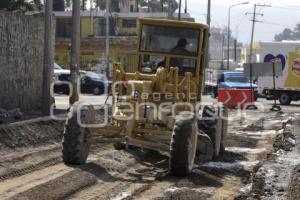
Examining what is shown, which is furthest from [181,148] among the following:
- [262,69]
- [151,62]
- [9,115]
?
[262,69]

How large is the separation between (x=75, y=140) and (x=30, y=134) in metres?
4.82

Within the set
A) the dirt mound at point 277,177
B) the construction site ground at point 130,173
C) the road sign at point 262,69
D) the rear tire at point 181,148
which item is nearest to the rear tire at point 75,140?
the construction site ground at point 130,173

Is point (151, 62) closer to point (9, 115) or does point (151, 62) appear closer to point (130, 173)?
point (130, 173)

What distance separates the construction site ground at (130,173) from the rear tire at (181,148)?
17 cm

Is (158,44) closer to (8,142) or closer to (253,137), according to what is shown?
(8,142)

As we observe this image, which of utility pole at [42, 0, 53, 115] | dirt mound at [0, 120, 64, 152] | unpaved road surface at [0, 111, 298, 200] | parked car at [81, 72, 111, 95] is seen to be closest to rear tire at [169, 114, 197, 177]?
unpaved road surface at [0, 111, 298, 200]

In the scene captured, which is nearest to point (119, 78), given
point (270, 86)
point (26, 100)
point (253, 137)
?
point (253, 137)

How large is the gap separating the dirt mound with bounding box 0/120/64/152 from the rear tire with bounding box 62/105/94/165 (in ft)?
9.27

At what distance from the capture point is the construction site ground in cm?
977

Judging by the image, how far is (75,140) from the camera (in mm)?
11836

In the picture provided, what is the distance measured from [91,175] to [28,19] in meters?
12.0

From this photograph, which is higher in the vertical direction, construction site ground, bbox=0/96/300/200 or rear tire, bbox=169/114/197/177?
rear tire, bbox=169/114/197/177

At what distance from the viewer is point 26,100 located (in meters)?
22.2

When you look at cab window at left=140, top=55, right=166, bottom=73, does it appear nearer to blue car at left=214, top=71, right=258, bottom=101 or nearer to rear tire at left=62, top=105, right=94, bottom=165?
rear tire at left=62, top=105, right=94, bottom=165
